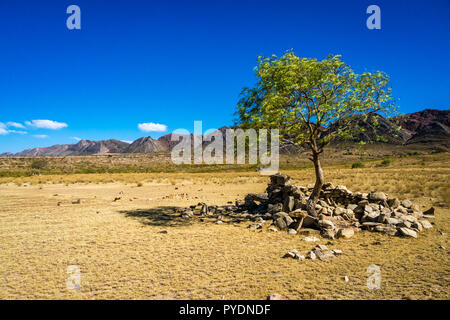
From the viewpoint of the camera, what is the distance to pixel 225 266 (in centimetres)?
660

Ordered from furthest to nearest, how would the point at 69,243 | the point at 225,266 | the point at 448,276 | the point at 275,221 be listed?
the point at 275,221
the point at 69,243
the point at 225,266
the point at 448,276

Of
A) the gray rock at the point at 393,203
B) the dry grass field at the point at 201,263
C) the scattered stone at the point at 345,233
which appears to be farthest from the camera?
the gray rock at the point at 393,203

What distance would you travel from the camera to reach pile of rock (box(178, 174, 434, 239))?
9.80 meters

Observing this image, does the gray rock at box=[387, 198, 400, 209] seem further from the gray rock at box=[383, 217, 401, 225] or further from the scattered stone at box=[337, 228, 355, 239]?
the scattered stone at box=[337, 228, 355, 239]

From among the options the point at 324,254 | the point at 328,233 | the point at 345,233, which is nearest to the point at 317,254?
the point at 324,254

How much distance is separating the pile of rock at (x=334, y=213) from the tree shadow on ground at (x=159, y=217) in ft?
2.50

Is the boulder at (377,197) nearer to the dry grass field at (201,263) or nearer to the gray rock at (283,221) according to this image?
the dry grass field at (201,263)

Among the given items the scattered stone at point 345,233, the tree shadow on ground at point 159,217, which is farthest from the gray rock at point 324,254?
the tree shadow on ground at point 159,217

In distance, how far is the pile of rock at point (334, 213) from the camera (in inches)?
386

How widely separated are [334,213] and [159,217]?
9361 mm
